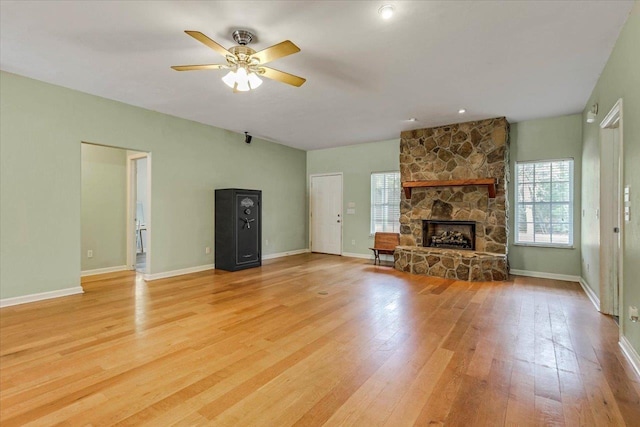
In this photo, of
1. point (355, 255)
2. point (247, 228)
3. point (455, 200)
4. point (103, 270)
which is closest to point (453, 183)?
point (455, 200)

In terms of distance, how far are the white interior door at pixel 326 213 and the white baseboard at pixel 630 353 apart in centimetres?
570

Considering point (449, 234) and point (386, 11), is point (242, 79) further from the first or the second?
point (449, 234)

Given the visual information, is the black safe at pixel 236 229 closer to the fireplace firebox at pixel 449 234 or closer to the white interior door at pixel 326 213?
the white interior door at pixel 326 213

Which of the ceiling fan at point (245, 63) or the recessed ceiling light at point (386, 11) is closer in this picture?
the recessed ceiling light at point (386, 11)

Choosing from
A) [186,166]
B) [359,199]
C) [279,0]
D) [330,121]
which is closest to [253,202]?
[186,166]

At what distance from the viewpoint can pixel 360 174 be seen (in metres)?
7.64

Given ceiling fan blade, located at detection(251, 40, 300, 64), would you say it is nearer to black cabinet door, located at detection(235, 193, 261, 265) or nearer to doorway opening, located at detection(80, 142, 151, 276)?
black cabinet door, located at detection(235, 193, 261, 265)

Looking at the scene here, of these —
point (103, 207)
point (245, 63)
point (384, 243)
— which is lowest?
point (384, 243)

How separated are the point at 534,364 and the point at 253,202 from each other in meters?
5.09

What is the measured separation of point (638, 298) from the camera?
7.44 feet

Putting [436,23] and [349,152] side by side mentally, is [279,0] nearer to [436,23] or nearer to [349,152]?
[436,23]

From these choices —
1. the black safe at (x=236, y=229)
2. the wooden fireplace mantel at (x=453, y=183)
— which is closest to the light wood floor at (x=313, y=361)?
the black safe at (x=236, y=229)

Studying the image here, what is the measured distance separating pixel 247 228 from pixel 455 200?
4058mm

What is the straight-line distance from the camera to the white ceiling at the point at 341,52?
99.8 inches
